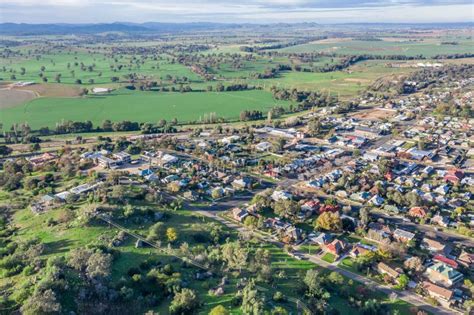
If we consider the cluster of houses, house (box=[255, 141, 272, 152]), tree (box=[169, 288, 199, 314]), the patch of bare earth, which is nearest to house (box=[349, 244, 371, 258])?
tree (box=[169, 288, 199, 314])

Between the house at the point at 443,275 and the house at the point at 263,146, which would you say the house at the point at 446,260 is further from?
the house at the point at 263,146

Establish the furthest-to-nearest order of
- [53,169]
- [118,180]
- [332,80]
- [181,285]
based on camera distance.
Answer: [332,80]
[53,169]
[118,180]
[181,285]

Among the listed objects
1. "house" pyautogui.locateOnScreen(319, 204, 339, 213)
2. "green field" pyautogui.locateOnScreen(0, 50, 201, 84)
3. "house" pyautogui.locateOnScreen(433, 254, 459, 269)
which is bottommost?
"house" pyautogui.locateOnScreen(433, 254, 459, 269)

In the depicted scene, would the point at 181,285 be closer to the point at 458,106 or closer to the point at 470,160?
the point at 470,160

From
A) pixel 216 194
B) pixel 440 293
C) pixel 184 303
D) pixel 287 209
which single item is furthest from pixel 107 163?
pixel 440 293

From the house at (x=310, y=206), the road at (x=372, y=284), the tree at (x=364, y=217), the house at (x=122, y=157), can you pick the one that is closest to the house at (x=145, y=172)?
the house at (x=122, y=157)

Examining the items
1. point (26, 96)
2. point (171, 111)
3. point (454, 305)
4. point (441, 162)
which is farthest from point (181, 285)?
point (26, 96)

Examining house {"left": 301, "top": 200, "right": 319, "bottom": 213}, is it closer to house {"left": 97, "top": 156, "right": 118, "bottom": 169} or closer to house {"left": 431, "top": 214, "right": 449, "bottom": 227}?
house {"left": 431, "top": 214, "right": 449, "bottom": 227}
